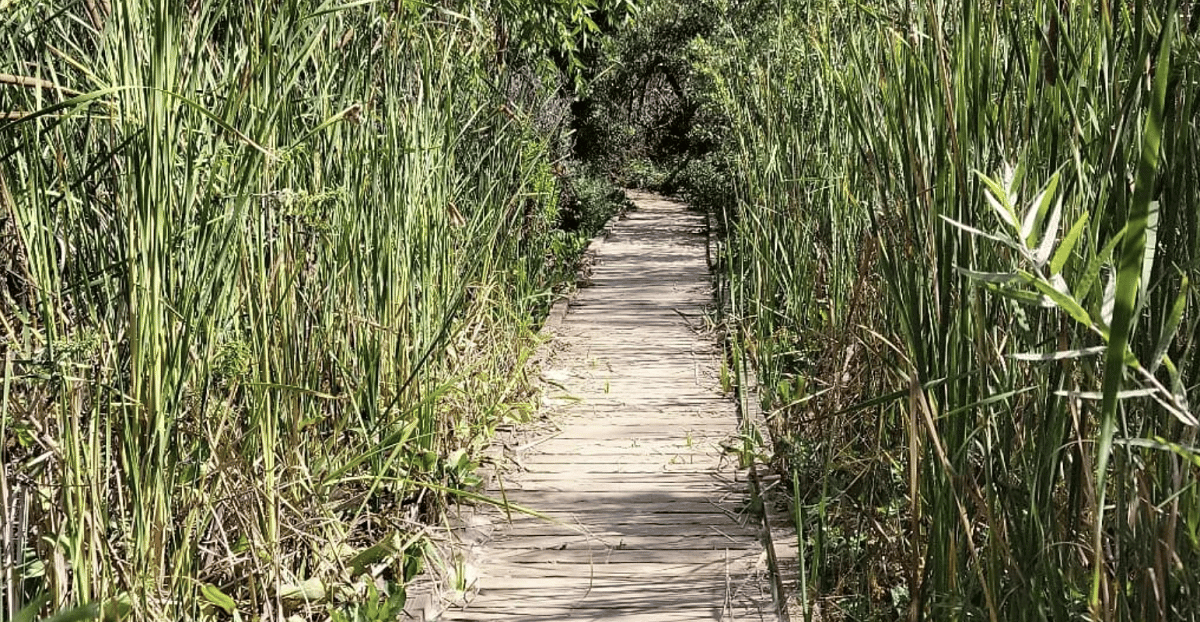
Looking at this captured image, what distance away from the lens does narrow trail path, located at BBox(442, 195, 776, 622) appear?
10.8ft

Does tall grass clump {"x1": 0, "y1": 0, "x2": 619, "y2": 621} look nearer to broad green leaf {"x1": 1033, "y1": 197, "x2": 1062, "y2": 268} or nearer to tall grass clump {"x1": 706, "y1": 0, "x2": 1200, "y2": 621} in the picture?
tall grass clump {"x1": 706, "y1": 0, "x2": 1200, "y2": 621}

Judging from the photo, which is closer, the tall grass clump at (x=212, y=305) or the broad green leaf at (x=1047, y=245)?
the broad green leaf at (x=1047, y=245)

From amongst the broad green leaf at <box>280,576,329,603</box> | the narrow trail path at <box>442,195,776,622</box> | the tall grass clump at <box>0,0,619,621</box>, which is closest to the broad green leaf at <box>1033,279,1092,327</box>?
the tall grass clump at <box>0,0,619,621</box>

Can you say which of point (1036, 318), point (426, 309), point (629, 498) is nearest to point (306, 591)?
point (426, 309)

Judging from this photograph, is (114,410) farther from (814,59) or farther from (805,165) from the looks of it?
(814,59)

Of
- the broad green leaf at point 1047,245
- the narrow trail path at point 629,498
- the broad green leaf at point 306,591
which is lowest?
the narrow trail path at point 629,498

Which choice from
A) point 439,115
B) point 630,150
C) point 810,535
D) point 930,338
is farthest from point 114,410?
point 630,150

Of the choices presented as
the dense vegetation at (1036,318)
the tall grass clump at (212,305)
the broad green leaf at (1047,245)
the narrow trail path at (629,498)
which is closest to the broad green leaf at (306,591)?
the tall grass clump at (212,305)

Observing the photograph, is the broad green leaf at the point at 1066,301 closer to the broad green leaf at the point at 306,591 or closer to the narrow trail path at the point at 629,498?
the broad green leaf at the point at 306,591

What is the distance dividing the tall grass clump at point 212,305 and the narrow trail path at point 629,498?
30 centimetres

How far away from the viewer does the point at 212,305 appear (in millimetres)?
2537

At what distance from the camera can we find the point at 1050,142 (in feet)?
5.91

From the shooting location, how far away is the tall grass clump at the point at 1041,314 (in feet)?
3.99

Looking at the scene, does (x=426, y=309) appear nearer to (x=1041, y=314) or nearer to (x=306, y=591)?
(x=306, y=591)
